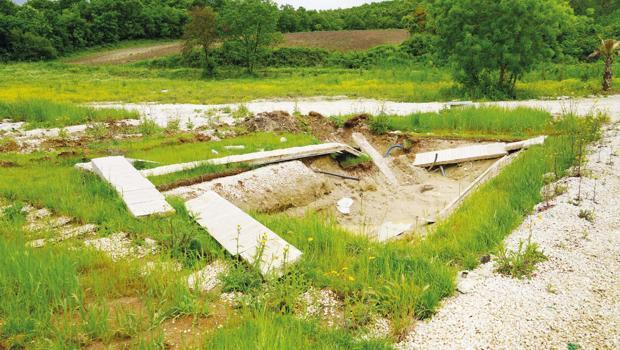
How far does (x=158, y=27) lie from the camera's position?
6291 centimetres

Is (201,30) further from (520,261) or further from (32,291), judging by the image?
(520,261)

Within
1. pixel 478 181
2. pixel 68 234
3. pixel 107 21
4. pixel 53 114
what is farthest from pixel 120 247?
pixel 107 21

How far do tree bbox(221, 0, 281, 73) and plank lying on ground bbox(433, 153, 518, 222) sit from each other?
28.1 metres

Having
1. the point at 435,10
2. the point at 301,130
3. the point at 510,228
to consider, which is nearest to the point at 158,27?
the point at 435,10

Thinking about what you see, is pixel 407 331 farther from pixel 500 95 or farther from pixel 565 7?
pixel 565 7

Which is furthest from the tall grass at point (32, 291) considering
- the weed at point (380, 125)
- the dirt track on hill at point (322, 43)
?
the dirt track on hill at point (322, 43)

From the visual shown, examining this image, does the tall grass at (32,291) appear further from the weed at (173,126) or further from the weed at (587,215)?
the weed at (173,126)

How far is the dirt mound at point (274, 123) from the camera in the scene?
36.2ft

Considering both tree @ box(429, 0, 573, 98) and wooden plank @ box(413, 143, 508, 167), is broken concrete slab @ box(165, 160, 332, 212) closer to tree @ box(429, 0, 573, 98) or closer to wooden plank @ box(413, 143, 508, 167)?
wooden plank @ box(413, 143, 508, 167)

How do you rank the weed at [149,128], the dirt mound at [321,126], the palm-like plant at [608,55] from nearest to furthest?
the weed at [149,128], the dirt mound at [321,126], the palm-like plant at [608,55]

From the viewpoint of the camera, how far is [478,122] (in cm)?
1145

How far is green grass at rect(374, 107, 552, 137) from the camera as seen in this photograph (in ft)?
35.8

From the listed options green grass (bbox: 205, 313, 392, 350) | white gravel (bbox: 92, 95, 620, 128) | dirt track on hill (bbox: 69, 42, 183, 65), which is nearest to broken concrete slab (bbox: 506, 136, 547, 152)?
white gravel (bbox: 92, 95, 620, 128)

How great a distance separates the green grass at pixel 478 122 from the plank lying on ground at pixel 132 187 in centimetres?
646
